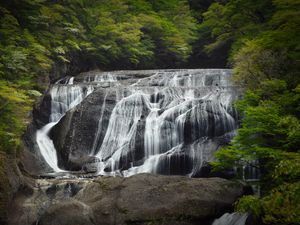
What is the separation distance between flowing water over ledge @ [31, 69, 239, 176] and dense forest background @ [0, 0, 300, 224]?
4.62 feet

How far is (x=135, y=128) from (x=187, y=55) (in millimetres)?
14822

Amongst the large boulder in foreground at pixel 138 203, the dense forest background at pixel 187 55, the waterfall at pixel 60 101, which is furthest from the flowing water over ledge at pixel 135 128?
the large boulder in foreground at pixel 138 203

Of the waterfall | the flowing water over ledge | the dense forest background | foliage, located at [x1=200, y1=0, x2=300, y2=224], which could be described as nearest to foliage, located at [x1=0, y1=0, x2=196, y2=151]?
the dense forest background

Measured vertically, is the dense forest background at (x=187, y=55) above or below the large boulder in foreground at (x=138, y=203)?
above

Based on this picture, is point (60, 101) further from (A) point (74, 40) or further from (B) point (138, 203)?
(B) point (138, 203)

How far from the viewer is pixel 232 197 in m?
11.0

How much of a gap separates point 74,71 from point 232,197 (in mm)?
15872

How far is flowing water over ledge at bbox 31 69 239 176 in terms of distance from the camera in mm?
15211

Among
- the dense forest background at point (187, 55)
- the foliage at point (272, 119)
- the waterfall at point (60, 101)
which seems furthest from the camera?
the waterfall at point (60, 101)

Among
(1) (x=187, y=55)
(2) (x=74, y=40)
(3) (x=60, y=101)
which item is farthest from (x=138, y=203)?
(1) (x=187, y=55)

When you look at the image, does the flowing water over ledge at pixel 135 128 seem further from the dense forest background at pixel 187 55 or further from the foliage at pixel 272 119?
the foliage at pixel 272 119

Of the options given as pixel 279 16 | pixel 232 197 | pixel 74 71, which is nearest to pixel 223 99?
pixel 279 16

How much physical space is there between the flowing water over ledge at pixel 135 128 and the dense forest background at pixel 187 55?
1408 mm

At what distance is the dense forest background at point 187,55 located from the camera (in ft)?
33.7
